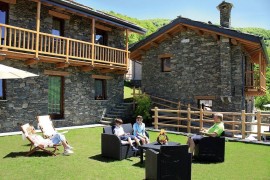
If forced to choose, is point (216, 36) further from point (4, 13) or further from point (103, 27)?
point (4, 13)

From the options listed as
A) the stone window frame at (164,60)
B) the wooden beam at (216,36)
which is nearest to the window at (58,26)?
the stone window frame at (164,60)

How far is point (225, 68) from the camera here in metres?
15.8

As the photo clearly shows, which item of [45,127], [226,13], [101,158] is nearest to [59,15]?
[45,127]

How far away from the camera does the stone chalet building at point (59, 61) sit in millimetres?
11969

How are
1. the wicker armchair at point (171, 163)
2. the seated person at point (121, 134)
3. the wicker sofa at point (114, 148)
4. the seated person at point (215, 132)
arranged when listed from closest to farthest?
the wicker armchair at point (171, 163) < the wicker sofa at point (114, 148) < the seated person at point (215, 132) < the seated person at point (121, 134)

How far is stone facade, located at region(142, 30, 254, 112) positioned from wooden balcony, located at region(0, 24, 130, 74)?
2.86 meters

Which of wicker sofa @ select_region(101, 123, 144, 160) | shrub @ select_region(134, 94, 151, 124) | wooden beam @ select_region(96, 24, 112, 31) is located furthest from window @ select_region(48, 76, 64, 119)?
wicker sofa @ select_region(101, 123, 144, 160)

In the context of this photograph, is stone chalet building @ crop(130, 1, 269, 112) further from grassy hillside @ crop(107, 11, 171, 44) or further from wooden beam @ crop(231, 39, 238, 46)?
grassy hillside @ crop(107, 11, 171, 44)

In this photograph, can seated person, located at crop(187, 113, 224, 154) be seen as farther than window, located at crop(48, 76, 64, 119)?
No

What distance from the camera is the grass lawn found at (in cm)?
600

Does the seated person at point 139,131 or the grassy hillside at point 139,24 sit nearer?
the seated person at point 139,131

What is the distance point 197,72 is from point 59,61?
825 centimetres

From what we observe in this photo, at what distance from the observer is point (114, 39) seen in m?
17.6

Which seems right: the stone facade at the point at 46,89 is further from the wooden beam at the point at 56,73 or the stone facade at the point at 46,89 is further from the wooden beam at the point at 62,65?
the wooden beam at the point at 62,65
